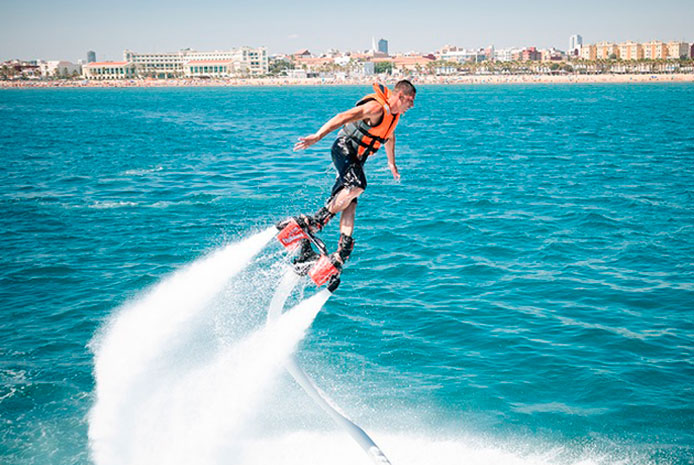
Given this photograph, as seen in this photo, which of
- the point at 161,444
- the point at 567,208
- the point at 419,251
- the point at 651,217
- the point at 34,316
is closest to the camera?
the point at 161,444

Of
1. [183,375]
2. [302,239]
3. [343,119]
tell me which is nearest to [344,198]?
[302,239]

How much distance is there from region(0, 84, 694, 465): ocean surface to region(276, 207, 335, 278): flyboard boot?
2.77 metres

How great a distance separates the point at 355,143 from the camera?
10.4 m

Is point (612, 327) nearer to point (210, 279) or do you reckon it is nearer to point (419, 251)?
point (419, 251)

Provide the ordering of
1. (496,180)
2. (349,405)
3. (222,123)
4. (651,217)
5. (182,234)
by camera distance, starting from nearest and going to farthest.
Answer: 1. (349,405)
2. (182,234)
3. (651,217)
4. (496,180)
5. (222,123)

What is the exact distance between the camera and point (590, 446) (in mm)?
12164

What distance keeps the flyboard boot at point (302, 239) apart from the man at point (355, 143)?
0.02 meters

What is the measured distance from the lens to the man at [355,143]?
980 centimetres

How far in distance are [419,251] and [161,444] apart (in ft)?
44.0

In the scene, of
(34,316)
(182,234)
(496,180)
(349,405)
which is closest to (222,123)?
(496,180)

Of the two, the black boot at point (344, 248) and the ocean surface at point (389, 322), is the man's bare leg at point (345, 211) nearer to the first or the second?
the black boot at point (344, 248)

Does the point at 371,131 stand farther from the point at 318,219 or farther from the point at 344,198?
the point at 318,219

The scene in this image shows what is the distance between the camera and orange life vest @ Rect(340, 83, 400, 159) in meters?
9.96

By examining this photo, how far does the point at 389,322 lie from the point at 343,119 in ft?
30.0
